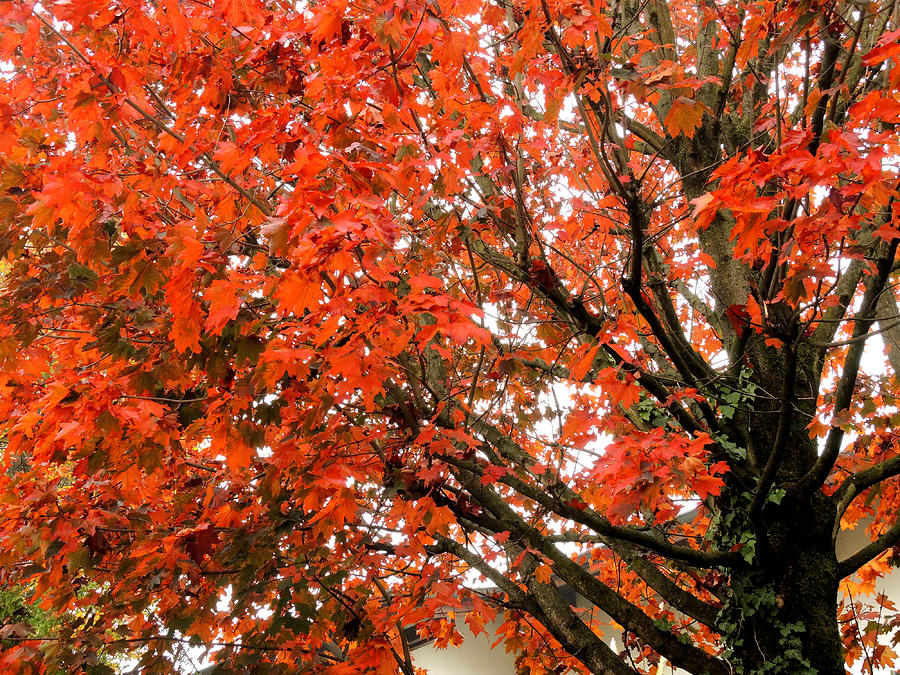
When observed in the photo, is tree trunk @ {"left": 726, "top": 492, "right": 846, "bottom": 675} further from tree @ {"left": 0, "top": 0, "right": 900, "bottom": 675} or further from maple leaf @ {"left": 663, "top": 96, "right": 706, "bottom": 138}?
maple leaf @ {"left": 663, "top": 96, "right": 706, "bottom": 138}

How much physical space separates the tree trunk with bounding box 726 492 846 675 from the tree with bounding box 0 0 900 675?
18 mm

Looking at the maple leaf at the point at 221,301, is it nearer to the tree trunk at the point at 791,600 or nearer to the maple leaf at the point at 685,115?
the maple leaf at the point at 685,115

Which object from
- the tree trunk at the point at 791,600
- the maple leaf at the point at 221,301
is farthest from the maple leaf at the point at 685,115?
the tree trunk at the point at 791,600

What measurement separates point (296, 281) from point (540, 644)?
12.9 feet

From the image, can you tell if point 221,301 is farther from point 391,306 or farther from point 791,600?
point 791,600

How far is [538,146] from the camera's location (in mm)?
4027

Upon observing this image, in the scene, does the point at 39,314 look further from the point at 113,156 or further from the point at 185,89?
the point at 185,89

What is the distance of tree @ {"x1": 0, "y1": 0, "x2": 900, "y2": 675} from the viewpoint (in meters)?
2.59

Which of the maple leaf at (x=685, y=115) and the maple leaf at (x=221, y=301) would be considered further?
the maple leaf at (x=685, y=115)

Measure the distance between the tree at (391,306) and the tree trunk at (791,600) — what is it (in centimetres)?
2

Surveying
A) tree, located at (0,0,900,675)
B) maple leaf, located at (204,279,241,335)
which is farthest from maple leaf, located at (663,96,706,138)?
maple leaf, located at (204,279,241,335)

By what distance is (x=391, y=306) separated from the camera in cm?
265

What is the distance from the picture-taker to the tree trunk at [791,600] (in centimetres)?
349

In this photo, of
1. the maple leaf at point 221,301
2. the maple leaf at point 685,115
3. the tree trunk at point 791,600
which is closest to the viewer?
the maple leaf at point 221,301
